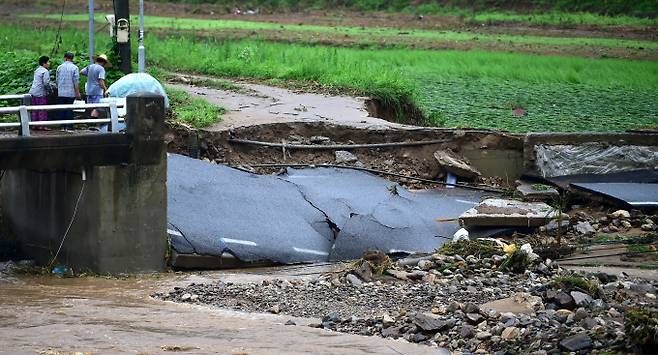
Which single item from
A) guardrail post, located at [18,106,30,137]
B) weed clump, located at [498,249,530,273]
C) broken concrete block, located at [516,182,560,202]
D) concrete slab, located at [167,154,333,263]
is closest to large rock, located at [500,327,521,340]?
weed clump, located at [498,249,530,273]

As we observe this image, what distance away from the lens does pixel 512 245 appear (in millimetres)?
18719

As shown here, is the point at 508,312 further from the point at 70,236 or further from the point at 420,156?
the point at 420,156

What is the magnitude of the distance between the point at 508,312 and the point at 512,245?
14.1 ft

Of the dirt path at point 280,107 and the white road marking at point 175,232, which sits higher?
the dirt path at point 280,107

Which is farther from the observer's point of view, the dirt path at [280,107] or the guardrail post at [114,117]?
the dirt path at [280,107]

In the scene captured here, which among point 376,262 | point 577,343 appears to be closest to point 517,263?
point 376,262

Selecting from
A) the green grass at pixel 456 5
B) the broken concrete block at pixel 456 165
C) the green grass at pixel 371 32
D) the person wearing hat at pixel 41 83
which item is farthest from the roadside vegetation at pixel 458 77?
the green grass at pixel 456 5

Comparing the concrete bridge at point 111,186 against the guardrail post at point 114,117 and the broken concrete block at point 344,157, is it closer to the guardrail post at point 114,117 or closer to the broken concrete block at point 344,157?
the guardrail post at point 114,117

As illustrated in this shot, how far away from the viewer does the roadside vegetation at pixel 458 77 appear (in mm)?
27766

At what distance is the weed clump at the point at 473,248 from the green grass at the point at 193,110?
6.56 metres

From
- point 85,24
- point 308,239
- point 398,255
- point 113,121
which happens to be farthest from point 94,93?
point 85,24

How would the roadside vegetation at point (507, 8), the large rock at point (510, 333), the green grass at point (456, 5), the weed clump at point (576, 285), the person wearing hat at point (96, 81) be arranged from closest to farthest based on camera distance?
the large rock at point (510, 333), the weed clump at point (576, 285), the person wearing hat at point (96, 81), the roadside vegetation at point (507, 8), the green grass at point (456, 5)

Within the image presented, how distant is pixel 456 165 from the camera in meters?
23.4

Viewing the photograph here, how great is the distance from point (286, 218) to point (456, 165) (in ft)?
14.2
